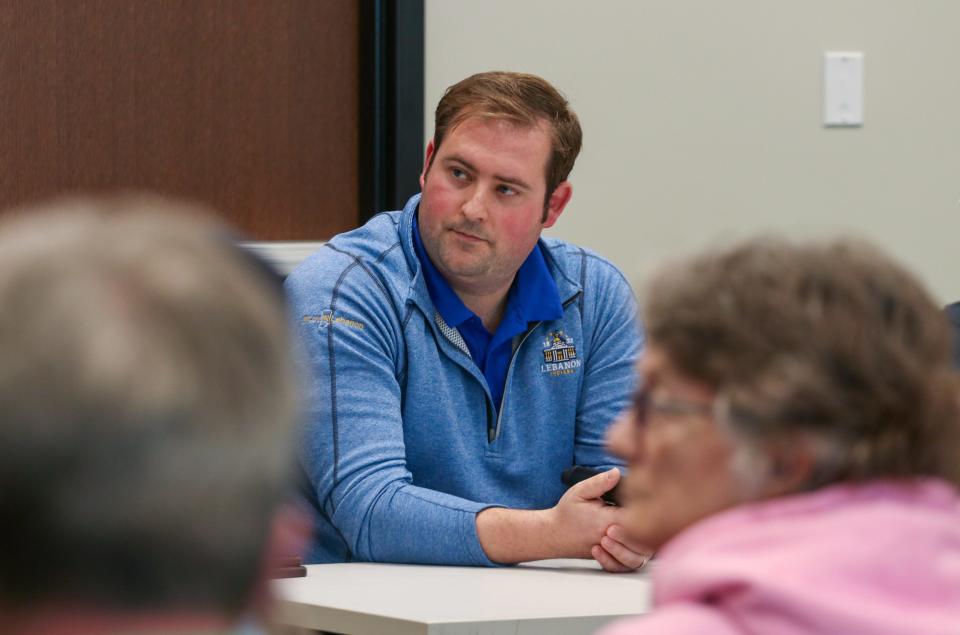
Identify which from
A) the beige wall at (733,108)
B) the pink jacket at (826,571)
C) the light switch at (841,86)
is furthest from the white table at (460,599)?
the light switch at (841,86)

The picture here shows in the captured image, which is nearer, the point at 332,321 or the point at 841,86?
the point at 332,321

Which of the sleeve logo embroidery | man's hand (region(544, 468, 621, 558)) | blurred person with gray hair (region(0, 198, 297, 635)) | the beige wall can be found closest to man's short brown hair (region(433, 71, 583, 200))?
the sleeve logo embroidery

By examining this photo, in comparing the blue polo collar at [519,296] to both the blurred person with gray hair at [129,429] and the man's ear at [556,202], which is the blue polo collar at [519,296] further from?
the blurred person with gray hair at [129,429]

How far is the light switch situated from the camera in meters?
3.62

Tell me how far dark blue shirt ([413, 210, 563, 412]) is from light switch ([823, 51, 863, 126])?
4.90 ft

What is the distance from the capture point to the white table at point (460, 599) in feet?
5.26

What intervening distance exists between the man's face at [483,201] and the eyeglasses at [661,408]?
1.36 m

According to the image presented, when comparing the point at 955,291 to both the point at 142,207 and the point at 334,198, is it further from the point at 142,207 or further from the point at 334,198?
the point at 142,207

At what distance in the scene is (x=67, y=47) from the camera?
3.05m

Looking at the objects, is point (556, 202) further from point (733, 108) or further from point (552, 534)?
point (733, 108)

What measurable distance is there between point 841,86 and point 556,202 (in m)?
1.38

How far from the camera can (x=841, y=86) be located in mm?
3639

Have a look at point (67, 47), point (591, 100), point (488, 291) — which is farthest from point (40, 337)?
point (591, 100)

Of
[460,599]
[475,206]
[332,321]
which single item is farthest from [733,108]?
[460,599]
